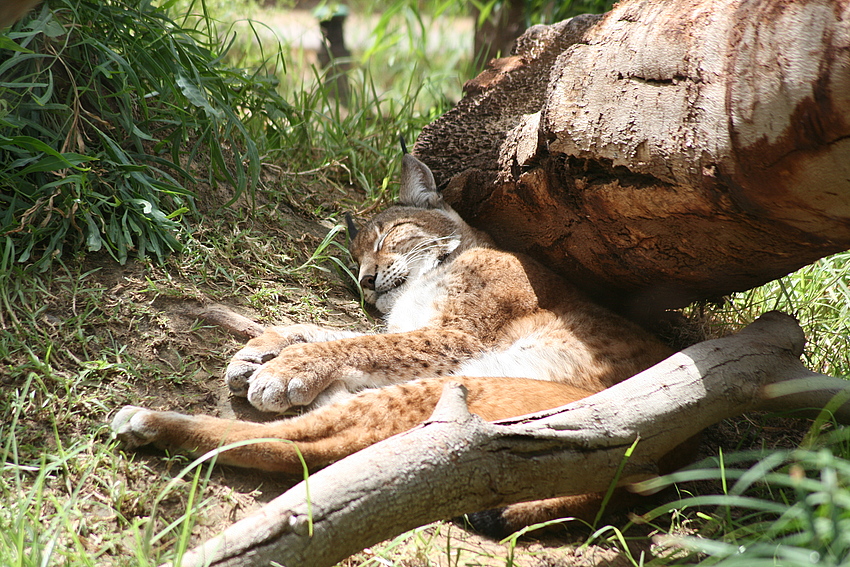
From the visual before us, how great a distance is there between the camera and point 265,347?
293 cm

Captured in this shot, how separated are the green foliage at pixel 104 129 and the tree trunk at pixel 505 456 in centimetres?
→ 179

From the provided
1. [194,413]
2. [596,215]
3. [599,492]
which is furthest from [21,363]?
[596,215]

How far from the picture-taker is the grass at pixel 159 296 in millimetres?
1963

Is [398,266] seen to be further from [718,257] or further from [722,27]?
[722,27]

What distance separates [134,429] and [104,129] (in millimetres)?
1668

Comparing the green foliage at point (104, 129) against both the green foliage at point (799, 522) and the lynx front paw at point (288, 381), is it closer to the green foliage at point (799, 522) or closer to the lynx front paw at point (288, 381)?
the lynx front paw at point (288, 381)

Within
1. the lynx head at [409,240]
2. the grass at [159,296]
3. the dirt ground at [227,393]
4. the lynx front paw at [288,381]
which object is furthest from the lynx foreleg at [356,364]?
the lynx head at [409,240]

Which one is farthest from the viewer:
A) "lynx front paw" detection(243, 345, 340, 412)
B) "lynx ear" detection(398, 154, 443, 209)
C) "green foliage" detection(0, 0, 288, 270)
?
"lynx ear" detection(398, 154, 443, 209)

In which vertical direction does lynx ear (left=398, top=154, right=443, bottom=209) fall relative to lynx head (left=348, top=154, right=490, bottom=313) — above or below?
above

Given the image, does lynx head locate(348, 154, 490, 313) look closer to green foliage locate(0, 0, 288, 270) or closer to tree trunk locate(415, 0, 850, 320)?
tree trunk locate(415, 0, 850, 320)

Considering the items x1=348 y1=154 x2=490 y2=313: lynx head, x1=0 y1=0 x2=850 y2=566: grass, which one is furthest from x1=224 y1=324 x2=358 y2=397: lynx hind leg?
x1=348 y1=154 x2=490 y2=313: lynx head

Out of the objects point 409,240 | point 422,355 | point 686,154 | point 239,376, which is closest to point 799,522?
point 686,154

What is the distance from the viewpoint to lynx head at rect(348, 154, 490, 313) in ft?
12.1

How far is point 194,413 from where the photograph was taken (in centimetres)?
262
